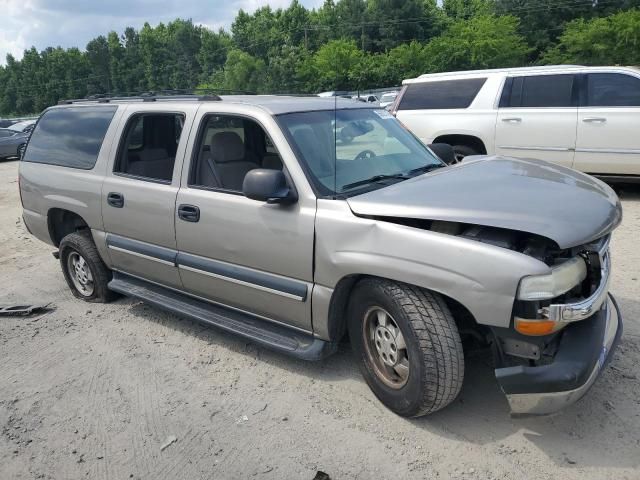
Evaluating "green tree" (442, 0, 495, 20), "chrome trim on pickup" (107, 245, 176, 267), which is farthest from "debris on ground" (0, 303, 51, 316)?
"green tree" (442, 0, 495, 20)

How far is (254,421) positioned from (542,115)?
661 centimetres

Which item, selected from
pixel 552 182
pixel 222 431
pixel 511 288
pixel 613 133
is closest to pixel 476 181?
pixel 552 182

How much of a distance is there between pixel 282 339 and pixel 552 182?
195 centimetres

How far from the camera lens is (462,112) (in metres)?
8.61

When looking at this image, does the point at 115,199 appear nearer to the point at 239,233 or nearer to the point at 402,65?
the point at 239,233

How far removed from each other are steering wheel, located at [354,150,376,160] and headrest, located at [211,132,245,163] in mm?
1020

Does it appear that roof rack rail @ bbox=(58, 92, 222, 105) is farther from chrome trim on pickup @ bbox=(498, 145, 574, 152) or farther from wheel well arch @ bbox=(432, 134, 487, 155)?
chrome trim on pickup @ bbox=(498, 145, 574, 152)

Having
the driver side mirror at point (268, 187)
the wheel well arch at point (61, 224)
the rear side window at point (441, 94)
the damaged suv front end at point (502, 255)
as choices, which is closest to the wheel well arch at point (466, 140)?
the rear side window at point (441, 94)

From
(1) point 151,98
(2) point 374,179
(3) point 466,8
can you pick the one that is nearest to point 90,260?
(1) point 151,98

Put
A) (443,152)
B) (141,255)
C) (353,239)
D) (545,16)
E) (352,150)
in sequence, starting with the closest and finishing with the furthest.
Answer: (353,239), (352,150), (141,255), (443,152), (545,16)

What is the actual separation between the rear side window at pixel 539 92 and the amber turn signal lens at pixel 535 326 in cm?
628

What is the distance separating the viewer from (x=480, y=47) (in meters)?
51.4

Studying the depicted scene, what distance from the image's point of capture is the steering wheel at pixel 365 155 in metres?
3.79

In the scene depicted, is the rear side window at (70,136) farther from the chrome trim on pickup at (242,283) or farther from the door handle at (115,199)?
the chrome trim on pickup at (242,283)
